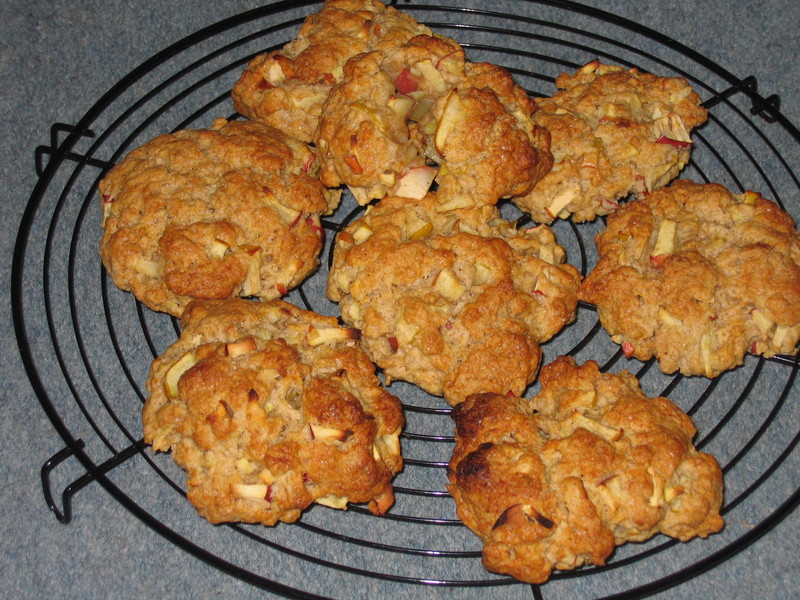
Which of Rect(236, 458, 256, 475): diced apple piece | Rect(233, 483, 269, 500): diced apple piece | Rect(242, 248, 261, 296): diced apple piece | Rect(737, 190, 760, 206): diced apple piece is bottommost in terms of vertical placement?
Rect(233, 483, 269, 500): diced apple piece

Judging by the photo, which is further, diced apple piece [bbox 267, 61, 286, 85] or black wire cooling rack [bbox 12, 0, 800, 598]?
diced apple piece [bbox 267, 61, 286, 85]

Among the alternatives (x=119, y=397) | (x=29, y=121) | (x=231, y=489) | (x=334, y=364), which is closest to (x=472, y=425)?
(x=334, y=364)

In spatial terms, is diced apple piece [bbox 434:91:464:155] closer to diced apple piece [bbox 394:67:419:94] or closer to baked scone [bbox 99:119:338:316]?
diced apple piece [bbox 394:67:419:94]

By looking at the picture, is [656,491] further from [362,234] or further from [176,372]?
[176,372]

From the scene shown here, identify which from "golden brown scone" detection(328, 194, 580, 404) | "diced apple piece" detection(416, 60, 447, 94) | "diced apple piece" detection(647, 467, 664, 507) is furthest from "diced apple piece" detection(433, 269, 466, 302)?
"diced apple piece" detection(647, 467, 664, 507)

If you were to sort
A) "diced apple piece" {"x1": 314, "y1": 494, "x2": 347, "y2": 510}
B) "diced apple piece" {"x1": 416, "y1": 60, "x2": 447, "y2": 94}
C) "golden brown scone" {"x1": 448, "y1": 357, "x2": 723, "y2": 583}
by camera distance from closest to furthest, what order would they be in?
"golden brown scone" {"x1": 448, "y1": 357, "x2": 723, "y2": 583}
"diced apple piece" {"x1": 314, "y1": 494, "x2": 347, "y2": 510}
"diced apple piece" {"x1": 416, "y1": 60, "x2": 447, "y2": 94}

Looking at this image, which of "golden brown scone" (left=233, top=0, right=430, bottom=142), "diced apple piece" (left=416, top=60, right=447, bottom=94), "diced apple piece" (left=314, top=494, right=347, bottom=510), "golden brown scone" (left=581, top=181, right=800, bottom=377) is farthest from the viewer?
"golden brown scone" (left=233, top=0, right=430, bottom=142)

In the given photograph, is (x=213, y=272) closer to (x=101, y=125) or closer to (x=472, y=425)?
(x=472, y=425)
